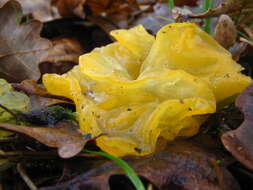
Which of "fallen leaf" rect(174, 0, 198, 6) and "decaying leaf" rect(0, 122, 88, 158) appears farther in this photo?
"fallen leaf" rect(174, 0, 198, 6)

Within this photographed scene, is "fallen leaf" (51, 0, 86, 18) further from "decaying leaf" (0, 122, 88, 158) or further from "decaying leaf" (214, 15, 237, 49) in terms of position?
"decaying leaf" (0, 122, 88, 158)

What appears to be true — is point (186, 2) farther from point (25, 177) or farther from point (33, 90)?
point (25, 177)

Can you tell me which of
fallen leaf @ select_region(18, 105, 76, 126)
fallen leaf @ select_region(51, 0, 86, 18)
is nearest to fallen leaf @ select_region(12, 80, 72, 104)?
fallen leaf @ select_region(18, 105, 76, 126)

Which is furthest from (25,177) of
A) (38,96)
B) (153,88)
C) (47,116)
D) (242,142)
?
(242,142)

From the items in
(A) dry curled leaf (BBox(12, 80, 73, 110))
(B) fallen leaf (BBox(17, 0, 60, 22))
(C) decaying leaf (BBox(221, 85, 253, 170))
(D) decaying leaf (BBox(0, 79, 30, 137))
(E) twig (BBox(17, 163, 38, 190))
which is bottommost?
(B) fallen leaf (BBox(17, 0, 60, 22))

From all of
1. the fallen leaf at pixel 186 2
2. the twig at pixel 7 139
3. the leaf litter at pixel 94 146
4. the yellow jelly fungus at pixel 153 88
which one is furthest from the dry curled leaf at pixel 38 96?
the fallen leaf at pixel 186 2

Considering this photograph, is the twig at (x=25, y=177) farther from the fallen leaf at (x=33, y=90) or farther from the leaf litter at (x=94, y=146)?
the fallen leaf at (x=33, y=90)
